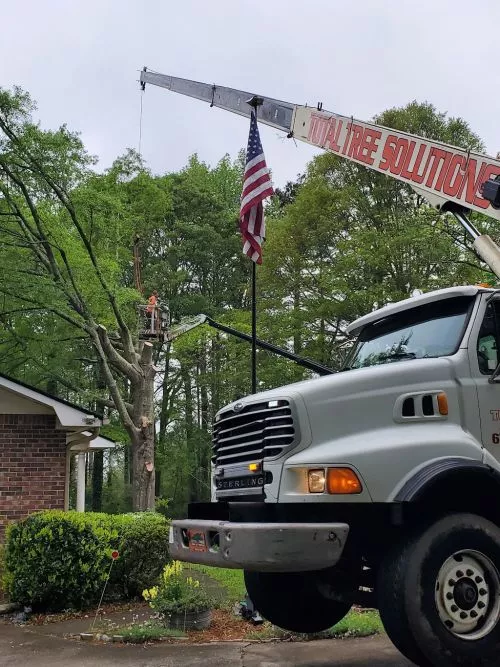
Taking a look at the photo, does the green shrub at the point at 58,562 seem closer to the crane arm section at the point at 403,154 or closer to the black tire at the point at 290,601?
the black tire at the point at 290,601

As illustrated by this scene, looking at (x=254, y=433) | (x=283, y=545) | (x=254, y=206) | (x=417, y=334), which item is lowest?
(x=283, y=545)

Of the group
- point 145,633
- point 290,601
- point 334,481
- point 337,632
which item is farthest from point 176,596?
point 334,481

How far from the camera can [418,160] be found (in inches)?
305

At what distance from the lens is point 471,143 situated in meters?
24.3

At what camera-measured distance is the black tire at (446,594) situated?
4.34 m

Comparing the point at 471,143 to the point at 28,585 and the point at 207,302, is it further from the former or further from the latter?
the point at 28,585

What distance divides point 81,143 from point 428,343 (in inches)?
532

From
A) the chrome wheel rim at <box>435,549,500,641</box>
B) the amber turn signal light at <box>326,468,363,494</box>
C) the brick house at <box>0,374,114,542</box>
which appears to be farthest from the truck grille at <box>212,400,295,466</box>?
the brick house at <box>0,374,114,542</box>

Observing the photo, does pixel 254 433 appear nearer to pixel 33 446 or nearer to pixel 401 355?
pixel 401 355

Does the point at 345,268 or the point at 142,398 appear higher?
the point at 345,268

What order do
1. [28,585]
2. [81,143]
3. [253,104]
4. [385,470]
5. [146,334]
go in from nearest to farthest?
[385,470]
[28,585]
[253,104]
[81,143]
[146,334]

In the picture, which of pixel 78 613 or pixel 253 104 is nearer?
pixel 78 613

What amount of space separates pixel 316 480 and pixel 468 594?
3.99 feet

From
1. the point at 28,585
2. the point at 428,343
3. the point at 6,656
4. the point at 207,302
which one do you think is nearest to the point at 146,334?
the point at 28,585
